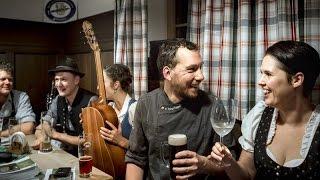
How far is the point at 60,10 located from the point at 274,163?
398 centimetres

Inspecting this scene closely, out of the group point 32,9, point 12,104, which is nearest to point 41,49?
point 32,9

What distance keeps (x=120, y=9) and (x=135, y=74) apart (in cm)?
75

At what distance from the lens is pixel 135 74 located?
3.23 m

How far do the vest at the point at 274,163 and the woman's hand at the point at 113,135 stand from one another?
0.99 metres

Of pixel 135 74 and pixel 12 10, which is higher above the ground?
pixel 12 10

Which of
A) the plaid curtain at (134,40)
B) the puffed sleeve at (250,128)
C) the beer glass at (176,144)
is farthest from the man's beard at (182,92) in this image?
the plaid curtain at (134,40)

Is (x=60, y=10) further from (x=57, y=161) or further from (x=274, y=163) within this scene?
(x=274, y=163)

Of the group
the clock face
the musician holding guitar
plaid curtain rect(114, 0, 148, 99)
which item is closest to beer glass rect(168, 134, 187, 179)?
the musician holding guitar

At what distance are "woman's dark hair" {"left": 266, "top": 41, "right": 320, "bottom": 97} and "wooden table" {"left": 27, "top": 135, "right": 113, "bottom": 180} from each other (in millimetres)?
1037

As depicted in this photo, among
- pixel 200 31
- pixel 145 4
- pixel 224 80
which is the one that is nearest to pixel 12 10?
pixel 145 4

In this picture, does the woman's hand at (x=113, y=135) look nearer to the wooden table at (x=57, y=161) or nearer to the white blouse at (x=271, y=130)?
the wooden table at (x=57, y=161)

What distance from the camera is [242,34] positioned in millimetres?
2289

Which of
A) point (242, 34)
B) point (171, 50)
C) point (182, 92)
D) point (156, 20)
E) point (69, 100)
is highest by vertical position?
point (156, 20)

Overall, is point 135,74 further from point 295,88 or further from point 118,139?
point 295,88
